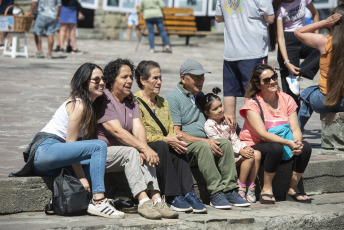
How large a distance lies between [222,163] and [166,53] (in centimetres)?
1166

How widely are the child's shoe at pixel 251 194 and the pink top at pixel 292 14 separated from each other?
203cm

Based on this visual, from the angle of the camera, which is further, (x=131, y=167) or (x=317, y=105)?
(x=317, y=105)

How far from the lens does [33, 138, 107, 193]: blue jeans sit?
5.15 metres

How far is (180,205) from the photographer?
557 centimetres

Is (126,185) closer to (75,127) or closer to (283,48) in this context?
(75,127)

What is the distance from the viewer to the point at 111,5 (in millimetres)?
22359

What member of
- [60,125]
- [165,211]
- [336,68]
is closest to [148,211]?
[165,211]

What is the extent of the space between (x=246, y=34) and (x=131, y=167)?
7.03 ft

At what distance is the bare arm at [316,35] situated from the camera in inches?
274

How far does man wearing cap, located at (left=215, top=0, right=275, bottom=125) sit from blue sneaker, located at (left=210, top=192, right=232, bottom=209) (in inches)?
58.4

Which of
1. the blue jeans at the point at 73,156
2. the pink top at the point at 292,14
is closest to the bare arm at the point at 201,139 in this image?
the blue jeans at the point at 73,156

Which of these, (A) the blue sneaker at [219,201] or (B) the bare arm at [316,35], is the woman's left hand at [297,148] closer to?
(A) the blue sneaker at [219,201]

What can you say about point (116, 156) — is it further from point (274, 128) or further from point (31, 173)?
point (274, 128)

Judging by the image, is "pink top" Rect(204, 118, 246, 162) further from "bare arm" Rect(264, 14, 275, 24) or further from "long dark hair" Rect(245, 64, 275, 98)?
"bare arm" Rect(264, 14, 275, 24)
